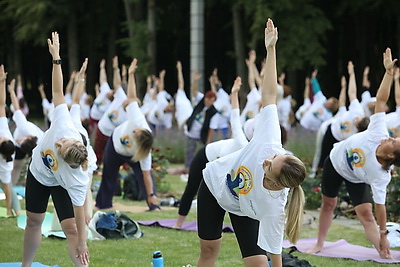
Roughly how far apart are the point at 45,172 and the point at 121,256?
79.6 inches

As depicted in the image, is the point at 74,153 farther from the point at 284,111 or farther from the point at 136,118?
the point at 284,111

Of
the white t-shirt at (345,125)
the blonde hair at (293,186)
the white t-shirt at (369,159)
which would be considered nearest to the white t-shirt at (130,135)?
the white t-shirt at (369,159)

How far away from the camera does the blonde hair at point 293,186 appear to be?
5.05m

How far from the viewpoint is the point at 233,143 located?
8164mm

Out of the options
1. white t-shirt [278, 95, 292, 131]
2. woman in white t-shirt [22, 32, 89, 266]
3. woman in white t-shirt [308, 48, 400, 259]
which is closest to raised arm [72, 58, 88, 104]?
woman in white t-shirt [22, 32, 89, 266]

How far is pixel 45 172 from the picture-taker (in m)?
6.43

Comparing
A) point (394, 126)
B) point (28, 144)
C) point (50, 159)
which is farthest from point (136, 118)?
point (394, 126)

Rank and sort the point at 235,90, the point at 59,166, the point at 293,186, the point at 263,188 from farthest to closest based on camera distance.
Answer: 1. the point at 235,90
2. the point at 59,166
3. the point at 263,188
4. the point at 293,186

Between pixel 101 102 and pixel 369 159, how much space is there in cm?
1043

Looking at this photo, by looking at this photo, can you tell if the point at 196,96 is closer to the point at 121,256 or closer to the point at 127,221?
the point at 127,221

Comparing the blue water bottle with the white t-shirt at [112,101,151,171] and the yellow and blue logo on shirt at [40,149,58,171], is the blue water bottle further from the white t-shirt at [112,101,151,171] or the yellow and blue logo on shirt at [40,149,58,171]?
the white t-shirt at [112,101,151,171]

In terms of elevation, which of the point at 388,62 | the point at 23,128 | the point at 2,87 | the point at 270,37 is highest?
the point at 270,37

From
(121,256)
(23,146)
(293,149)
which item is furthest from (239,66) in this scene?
(121,256)

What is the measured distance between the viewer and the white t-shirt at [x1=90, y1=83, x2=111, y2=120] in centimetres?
1673
